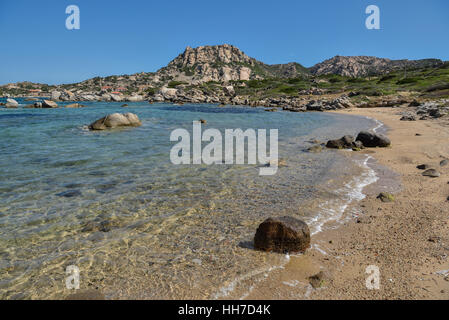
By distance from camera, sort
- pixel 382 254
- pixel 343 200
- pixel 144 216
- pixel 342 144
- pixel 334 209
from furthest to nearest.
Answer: pixel 342 144
pixel 343 200
pixel 334 209
pixel 144 216
pixel 382 254

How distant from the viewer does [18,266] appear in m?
4.48

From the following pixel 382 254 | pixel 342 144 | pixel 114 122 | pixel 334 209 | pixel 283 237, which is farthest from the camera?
pixel 114 122

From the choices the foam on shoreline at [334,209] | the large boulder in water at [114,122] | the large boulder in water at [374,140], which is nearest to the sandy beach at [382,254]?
the foam on shoreline at [334,209]

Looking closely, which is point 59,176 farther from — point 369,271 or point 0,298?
point 369,271

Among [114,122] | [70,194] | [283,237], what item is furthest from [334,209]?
[114,122]

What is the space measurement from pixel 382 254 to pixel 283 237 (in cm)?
180

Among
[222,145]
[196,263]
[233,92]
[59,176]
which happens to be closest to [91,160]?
[59,176]

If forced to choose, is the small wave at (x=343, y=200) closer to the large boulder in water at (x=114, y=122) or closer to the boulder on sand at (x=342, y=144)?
the boulder on sand at (x=342, y=144)

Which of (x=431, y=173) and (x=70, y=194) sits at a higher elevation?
(x=431, y=173)

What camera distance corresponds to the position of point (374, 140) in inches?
597

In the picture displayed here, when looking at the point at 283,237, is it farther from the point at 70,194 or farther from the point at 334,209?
the point at 70,194

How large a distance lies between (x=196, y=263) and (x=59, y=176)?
23.2 feet

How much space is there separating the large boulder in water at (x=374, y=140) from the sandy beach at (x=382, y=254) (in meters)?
7.25

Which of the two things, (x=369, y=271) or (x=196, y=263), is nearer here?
(x=369, y=271)
